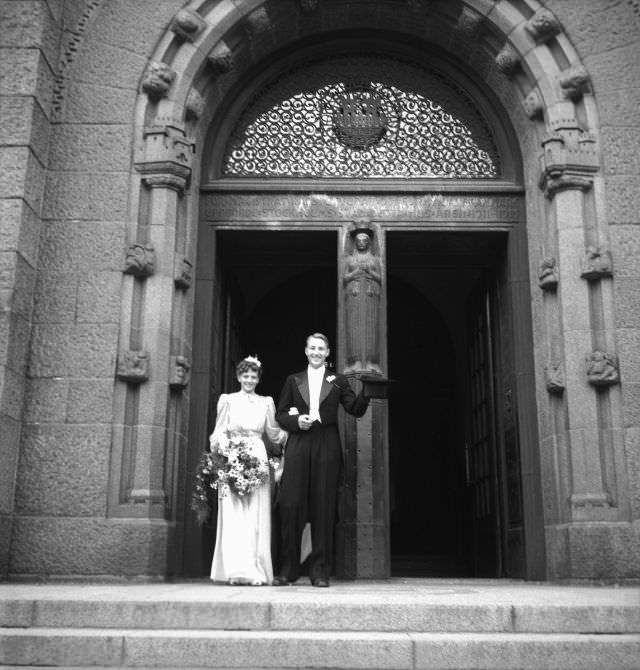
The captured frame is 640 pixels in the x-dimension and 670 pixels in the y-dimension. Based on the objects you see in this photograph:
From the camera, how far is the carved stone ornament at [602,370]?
7.74 meters

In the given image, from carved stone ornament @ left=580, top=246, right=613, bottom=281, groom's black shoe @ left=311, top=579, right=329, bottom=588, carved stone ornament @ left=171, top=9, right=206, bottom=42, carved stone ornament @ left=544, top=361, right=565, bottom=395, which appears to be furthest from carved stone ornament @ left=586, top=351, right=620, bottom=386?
carved stone ornament @ left=171, top=9, right=206, bottom=42

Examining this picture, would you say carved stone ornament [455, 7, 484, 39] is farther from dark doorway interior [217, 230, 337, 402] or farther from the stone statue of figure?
dark doorway interior [217, 230, 337, 402]

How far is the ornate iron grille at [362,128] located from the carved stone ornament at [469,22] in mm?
737

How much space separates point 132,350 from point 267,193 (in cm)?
254

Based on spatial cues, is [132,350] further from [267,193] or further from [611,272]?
[611,272]

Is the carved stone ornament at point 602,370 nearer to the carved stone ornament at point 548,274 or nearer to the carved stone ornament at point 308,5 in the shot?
the carved stone ornament at point 548,274

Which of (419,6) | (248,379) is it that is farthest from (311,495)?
(419,6)

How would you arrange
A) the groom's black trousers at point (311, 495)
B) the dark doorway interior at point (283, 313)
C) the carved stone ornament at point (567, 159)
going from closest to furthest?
the groom's black trousers at point (311, 495)
the carved stone ornament at point (567, 159)
the dark doorway interior at point (283, 313)

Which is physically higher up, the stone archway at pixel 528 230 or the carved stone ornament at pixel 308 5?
the carved stone ornament at pixel 308 5

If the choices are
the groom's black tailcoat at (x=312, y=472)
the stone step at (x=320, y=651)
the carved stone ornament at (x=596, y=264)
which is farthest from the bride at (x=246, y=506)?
the carved stone ornament at (x=596, y=264)

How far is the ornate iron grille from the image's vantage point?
31.4ft

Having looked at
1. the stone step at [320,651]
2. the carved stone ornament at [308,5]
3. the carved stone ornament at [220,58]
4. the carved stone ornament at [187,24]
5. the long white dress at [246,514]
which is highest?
the carved stone ornament at [308,5]

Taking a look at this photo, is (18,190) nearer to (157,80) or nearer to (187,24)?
(157,80)

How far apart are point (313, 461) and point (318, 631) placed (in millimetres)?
2419
